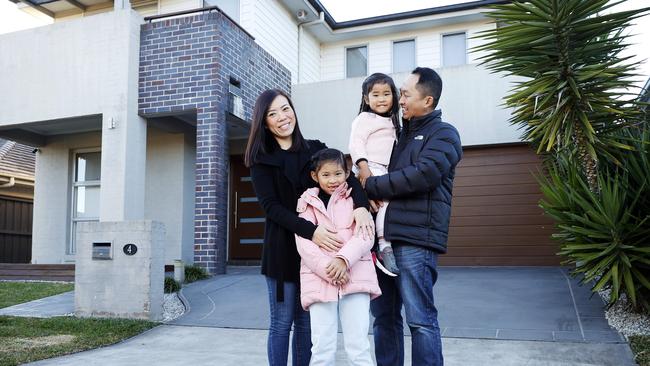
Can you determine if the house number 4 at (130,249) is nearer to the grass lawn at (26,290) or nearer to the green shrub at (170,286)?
the green shrub at (170,286)

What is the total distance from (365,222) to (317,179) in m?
0.38

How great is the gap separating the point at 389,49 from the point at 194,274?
817cm

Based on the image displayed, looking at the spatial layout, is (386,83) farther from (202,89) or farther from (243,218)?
(243,218)

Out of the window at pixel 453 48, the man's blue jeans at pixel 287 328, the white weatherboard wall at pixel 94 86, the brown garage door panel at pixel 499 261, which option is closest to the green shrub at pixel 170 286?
the white weatherboard wall at pixel 94 86

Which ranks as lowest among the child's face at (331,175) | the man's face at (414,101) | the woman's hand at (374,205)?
the woman's hand at (374,205)

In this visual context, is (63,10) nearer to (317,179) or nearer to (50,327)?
(50,327)

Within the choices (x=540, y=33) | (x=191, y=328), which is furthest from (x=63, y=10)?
(x=540, y=33)

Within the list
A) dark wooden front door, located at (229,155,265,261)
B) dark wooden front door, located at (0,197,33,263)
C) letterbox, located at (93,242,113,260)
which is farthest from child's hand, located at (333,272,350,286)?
dark wooden front door, located at (0,197,33,263)

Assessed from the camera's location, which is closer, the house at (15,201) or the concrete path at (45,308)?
the concrete path at (45,308)

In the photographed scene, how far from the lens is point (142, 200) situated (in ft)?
32.2

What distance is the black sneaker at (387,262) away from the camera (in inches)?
115

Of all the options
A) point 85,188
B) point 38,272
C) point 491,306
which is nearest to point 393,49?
point 85,188

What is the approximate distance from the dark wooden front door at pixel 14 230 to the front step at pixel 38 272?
190 inches

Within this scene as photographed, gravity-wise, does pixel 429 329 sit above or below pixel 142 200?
below
